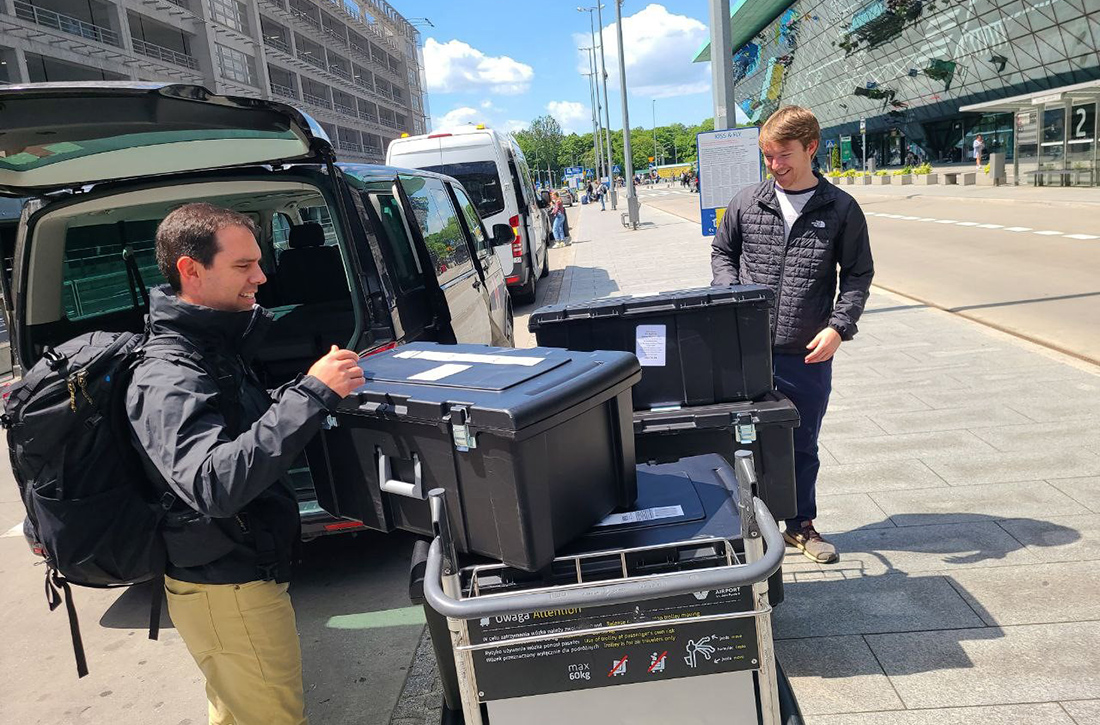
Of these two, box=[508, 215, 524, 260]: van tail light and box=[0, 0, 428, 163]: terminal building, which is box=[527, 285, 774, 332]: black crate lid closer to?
box=[0, 0, 428, 163]: terminal building

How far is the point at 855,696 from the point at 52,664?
3.36 meters

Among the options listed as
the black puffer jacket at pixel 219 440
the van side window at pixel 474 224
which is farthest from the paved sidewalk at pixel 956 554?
the van side window at pixel 474 224

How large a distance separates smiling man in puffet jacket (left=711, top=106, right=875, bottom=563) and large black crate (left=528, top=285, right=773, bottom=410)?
22.8 inches

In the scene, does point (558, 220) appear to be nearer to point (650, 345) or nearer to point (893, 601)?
point (893, 601)

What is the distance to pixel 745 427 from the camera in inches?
104

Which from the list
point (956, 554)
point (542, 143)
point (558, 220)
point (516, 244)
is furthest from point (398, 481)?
point (542, 143)

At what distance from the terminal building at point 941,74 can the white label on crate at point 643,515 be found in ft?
30.9

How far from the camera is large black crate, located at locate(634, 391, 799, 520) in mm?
2654

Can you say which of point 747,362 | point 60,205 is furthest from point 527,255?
point 747,362

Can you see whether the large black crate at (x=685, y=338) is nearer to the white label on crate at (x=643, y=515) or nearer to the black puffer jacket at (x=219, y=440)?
the white label on crate at (x=643, y=515)

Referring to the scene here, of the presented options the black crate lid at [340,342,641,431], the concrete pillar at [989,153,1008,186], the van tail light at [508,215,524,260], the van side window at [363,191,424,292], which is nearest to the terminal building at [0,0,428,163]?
the van tail light at [508,215,524,260]

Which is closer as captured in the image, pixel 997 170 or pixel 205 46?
pixel 997 170

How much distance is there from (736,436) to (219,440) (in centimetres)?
162

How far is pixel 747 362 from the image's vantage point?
9.05 ft
